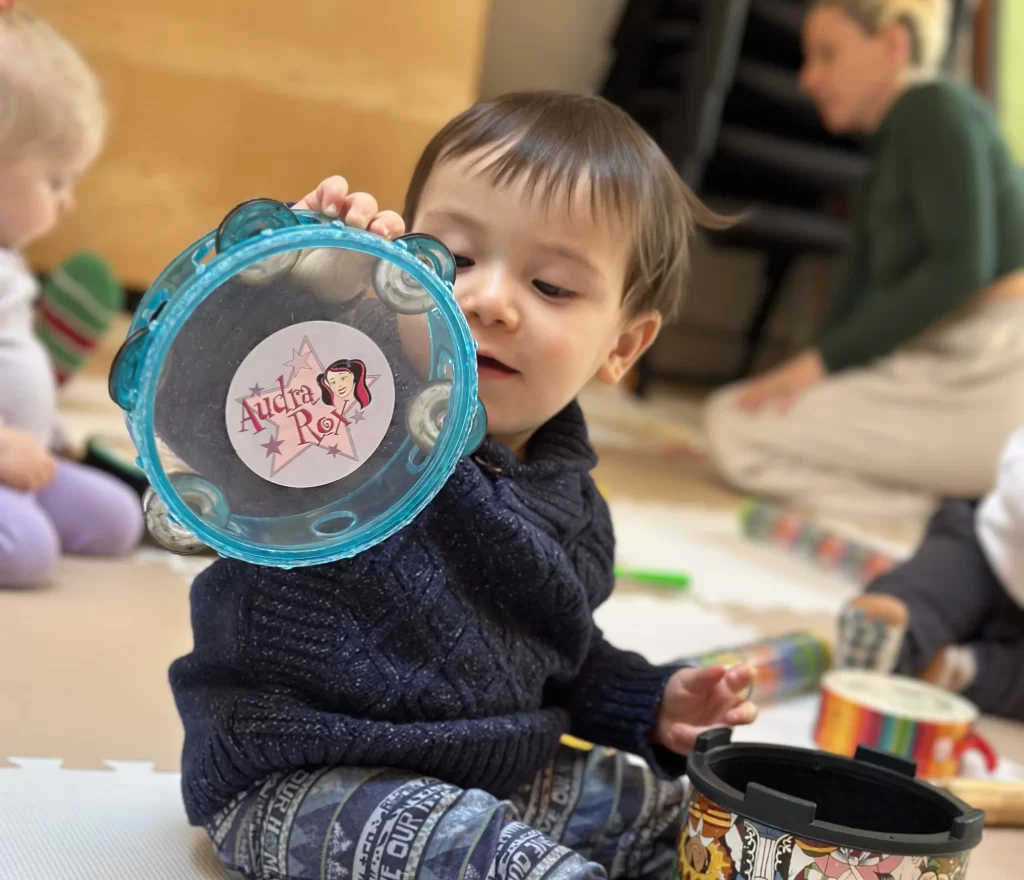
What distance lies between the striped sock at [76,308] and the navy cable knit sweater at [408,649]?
1.20 m

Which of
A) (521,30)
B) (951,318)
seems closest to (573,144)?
(951,318)

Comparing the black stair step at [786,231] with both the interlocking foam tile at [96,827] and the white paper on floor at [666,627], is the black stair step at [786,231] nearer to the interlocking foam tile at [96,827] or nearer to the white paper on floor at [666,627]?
the white paper on floor at [666,627]

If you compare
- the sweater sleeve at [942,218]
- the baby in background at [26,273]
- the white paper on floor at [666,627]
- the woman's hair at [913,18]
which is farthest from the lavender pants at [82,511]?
the woman's hair at [913,18]

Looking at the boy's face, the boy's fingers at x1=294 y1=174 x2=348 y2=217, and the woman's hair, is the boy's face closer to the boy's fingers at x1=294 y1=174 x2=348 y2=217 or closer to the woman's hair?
the boy's fingers at x1=294 y1=174 x2=348 y2=217

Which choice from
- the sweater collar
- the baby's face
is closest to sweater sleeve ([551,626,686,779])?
the sweater collar

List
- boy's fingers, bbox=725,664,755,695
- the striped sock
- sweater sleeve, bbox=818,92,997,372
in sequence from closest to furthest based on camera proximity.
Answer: boy's fingers, bbox=725,664,755,695 < the striped sock < sweater sleeve, bbox=818,92,997,372

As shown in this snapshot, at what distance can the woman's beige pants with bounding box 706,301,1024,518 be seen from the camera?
2355 millimetres

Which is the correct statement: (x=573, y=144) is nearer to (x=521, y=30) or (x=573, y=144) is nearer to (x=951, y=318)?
(x=951, y=318)

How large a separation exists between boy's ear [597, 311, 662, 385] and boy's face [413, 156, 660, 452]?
0.07m

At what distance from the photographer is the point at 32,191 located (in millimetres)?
1326

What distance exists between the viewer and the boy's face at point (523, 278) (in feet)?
2.33

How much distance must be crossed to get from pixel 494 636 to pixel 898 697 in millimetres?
597

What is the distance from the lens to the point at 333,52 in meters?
2.56

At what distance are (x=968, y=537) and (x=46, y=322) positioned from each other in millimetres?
1368
